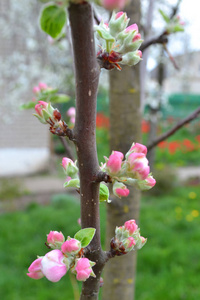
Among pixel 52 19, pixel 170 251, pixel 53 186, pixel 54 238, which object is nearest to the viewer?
pixel 52 19

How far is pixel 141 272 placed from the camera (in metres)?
3.63

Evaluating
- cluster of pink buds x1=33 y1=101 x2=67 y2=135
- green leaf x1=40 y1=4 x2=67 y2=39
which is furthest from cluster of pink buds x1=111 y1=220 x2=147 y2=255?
green leaf x1=40 y1=4 x2=67 y2=39

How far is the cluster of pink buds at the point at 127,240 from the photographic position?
→ 0.67m

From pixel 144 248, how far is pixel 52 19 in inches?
152

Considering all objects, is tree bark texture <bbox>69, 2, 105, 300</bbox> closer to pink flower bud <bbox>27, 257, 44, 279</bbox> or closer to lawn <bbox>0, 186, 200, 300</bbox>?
pink flower bud <bbox>27, 257, 44, 279</bbox>

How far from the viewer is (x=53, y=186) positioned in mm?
7406

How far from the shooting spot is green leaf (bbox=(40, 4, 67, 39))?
512 mm

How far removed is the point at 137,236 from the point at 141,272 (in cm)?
315

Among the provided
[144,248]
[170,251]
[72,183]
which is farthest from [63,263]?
[144,248]

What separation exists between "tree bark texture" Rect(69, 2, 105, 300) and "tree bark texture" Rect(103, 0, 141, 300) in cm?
88

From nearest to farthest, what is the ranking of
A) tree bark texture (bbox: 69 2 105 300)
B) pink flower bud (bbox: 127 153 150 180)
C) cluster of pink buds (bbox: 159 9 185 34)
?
1. tree bark texture (bbox: 69 2 105 300)
2. pink flower bud (bbox: 127 153 150 180)
3. cluster of pink buds (bbox: 159 9 185 34)

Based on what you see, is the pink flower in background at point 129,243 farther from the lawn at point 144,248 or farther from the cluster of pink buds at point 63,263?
the lawn at point 144,248

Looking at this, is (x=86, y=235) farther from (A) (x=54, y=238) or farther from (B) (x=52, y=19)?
(B) (x=52, y=19)

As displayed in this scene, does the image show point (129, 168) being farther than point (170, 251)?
No
